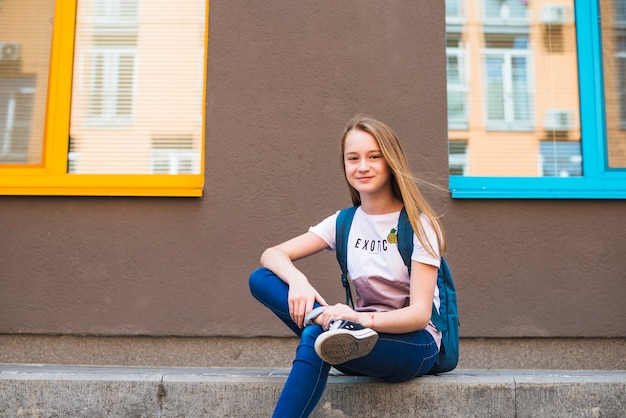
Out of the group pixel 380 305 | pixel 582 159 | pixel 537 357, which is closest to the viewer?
pixel 380 305

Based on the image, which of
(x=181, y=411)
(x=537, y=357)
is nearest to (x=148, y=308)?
(x=181, y=411)

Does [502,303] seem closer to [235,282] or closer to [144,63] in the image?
[235,282]

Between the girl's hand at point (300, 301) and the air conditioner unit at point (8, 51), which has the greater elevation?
the air conditioner unit at point (8, 51)

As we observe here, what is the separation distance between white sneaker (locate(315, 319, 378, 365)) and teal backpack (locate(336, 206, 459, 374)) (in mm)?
448

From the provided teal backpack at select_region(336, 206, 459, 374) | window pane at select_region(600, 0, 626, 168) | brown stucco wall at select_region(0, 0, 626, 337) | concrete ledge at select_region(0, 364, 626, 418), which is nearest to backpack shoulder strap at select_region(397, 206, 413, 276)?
teal backpack at select_region(336, 206, 459, 374)

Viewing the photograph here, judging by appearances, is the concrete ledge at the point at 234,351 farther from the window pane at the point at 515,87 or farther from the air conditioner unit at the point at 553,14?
the air conditioner unit at the point at 553,14

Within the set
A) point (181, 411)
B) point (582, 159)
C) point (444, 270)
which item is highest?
point (582, 159)

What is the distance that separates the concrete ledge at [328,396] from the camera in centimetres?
256

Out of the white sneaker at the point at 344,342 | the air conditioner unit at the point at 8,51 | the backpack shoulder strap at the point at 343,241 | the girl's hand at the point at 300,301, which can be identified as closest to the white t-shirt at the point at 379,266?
the backpack shoulder strap at the point at 343,241

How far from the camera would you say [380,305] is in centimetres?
255

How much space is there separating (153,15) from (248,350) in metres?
2.44

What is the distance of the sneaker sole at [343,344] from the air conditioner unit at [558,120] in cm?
269

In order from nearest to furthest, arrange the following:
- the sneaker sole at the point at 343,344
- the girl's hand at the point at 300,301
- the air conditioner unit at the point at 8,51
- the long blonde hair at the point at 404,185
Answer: the sneaker sole at the point at 343,344, the girl's hand at the point at 300,301, the long blonde hair at the point at 404,185, the air conditioner unit at the point at 8,51

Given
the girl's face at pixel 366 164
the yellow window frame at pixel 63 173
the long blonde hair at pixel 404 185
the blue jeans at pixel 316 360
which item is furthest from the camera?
the yellow window frame at pixel 63 173
